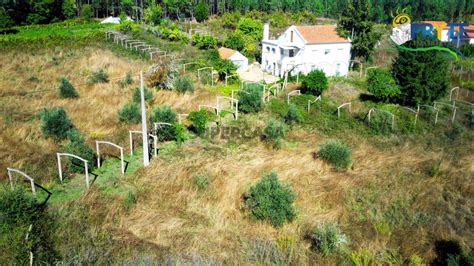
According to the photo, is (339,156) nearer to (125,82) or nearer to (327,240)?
(327,240)

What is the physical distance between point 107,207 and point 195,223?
299cm

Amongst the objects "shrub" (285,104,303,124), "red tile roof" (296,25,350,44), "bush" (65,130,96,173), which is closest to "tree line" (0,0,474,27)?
"red tile roof" (296,25,350,44)

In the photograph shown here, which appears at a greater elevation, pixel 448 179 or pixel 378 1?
pixel 378 1

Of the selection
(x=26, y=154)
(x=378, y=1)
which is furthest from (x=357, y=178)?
(x=378, y=1)

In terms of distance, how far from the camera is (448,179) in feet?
50.8

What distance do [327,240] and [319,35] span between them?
2808cm

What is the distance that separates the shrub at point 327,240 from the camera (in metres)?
11.0

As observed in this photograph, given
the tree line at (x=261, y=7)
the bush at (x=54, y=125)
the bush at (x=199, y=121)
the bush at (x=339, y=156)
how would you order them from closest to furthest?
the bush at (x=339, y=156)
the bush at (x=54, y=125)
the bush at (x=199, y=121)
the tree line at (x=261, y=7)

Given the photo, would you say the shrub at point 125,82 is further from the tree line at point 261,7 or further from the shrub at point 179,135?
the tree line at point 261,7

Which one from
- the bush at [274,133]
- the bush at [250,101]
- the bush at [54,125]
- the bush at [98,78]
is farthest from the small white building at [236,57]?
the bush at [54,125]

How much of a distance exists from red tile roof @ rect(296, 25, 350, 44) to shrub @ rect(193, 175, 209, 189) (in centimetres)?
2369

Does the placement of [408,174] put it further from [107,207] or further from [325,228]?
[107,207]

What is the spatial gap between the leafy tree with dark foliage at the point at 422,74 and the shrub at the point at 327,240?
16916mm

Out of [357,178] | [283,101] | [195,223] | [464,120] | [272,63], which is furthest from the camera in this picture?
[272,63]
